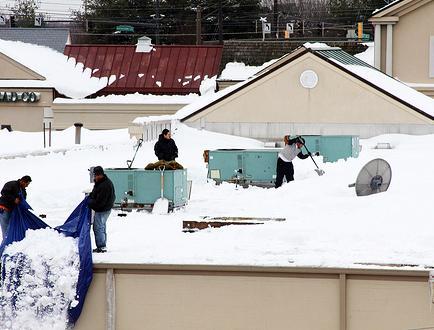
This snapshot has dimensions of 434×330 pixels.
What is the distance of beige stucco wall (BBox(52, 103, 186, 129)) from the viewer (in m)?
55.0

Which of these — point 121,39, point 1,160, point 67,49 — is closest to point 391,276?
point 1,160

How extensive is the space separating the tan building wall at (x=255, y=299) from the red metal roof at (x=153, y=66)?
39979mm

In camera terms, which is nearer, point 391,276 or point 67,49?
point 391,276

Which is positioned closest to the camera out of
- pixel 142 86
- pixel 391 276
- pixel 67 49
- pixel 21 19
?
pixel 391 276

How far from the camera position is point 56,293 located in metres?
16.5

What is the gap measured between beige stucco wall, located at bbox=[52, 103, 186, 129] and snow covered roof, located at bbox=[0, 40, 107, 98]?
4.44 ft

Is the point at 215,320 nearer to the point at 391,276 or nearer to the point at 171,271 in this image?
the point at 171,271

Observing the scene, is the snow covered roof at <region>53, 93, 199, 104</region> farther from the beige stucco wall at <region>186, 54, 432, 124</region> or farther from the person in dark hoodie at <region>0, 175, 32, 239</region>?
the person in dark hoodie at <region>0, 175, 32, 239</region>

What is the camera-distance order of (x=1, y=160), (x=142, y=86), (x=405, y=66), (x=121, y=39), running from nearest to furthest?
(x=1, y=160)
(x=405, y=66)
(x=142, y=86)
(x=121, y=39)

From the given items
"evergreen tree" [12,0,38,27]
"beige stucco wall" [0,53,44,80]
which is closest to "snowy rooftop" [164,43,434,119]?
"beige stucco wall" [0,53,44,80]

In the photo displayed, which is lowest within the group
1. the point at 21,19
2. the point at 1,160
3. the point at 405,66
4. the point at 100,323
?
the point at 100,323

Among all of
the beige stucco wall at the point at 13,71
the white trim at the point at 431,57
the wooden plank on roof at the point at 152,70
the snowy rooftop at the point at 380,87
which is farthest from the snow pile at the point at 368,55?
the beige stucco wall at the point at 13,71

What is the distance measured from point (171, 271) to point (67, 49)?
45.0 m

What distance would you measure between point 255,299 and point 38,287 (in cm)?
296
